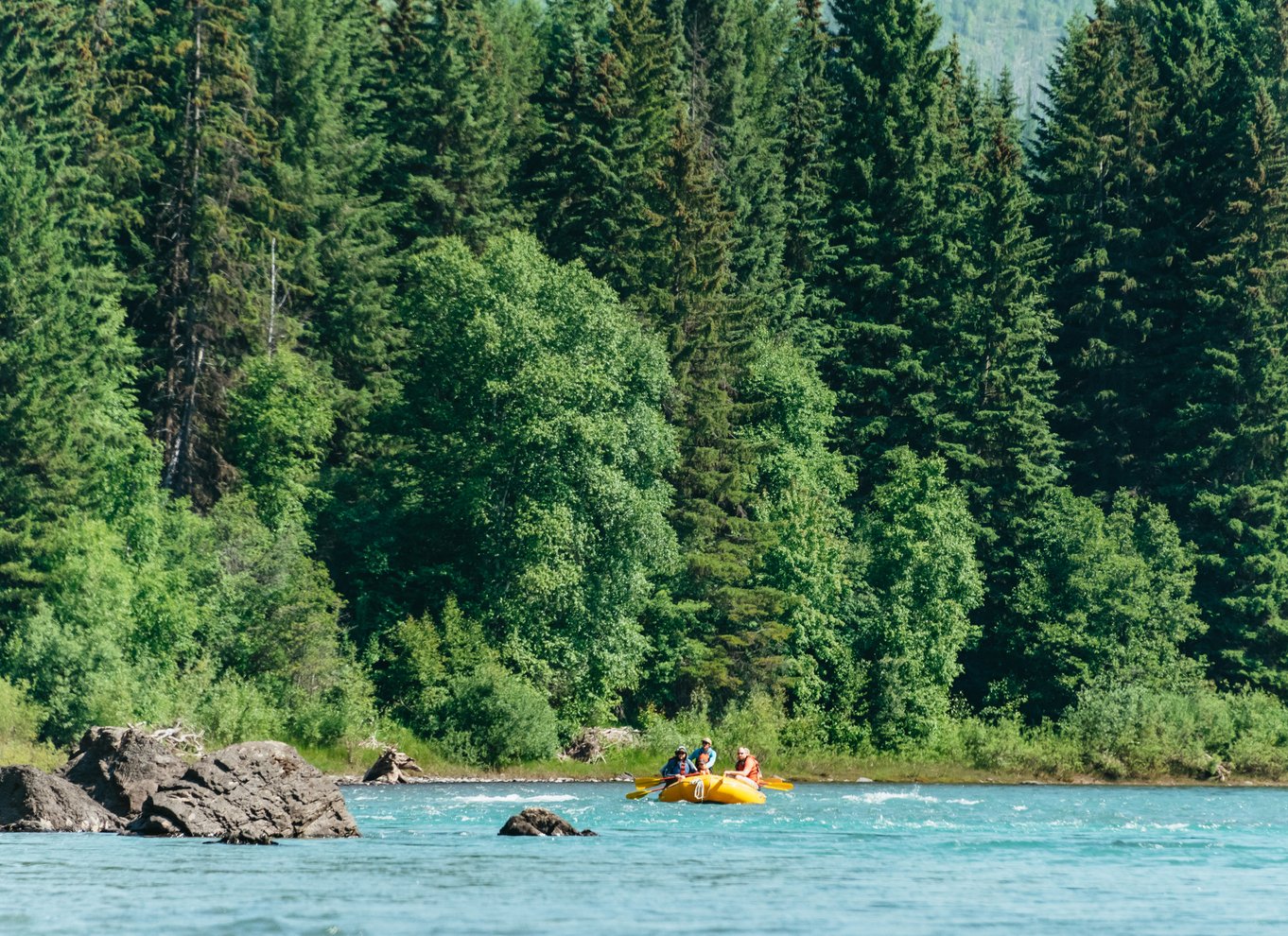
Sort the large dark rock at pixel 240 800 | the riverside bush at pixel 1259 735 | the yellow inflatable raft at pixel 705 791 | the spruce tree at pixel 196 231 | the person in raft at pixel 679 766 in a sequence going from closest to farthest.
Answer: the large dark rock at pixel 240 800 → the yellow inflatable raft at pixel 705 791 → the person in raft at pixel 679 766 → the riverside bush at pixel 1259 735 → the spruce tree at pixel 196 231

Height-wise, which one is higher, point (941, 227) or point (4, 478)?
point (941, 227)

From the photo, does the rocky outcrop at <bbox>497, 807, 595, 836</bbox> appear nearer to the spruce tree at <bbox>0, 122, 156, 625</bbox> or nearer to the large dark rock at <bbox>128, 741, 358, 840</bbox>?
the large dark rock at <bbox>128, 741, 358, 840</bbox>

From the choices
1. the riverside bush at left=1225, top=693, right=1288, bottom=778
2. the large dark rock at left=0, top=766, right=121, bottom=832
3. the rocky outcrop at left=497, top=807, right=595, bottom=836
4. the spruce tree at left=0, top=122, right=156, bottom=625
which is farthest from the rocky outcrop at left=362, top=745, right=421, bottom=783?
the riverside bush at left=1225, top=693, right=1288, bottom=778

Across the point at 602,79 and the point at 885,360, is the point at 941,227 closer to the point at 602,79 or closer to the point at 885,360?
the point at 885,360

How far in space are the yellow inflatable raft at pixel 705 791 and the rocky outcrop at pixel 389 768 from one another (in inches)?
413

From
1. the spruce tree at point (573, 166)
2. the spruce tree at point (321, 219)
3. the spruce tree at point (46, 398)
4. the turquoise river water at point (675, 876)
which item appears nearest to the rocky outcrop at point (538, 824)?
the turquoise river water at point (675, 876)

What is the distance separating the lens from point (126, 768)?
36594 millimetres

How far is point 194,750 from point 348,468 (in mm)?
20577

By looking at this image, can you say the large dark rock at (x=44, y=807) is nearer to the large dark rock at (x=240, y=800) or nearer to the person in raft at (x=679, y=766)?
the large dark rock at (x=240, y=800)

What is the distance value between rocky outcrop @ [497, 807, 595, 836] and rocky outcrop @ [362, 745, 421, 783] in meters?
17.0

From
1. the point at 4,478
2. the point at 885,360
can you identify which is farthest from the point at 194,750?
the point at 885,360

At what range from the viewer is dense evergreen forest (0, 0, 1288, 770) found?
57.4 m

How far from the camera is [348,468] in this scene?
221 ft

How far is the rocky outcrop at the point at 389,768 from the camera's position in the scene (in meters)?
53.4
